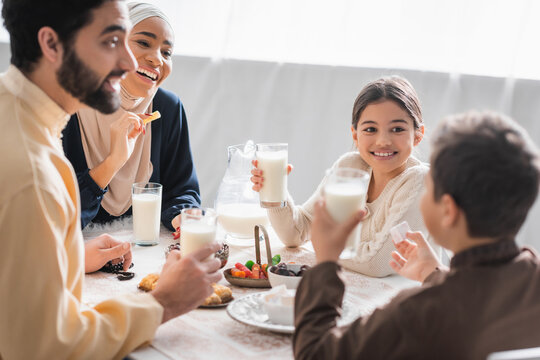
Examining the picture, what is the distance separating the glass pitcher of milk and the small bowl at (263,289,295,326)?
2.27ft

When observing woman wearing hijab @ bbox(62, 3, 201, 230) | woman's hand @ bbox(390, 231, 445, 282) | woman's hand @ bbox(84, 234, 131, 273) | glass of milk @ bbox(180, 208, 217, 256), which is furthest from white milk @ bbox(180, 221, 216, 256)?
woman wearing hijab @ bbox(62, 3, 201, 230)

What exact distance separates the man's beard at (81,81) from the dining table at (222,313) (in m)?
0.48

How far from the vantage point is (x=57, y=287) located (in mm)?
1188

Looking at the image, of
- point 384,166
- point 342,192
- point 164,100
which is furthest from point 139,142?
point 342,192

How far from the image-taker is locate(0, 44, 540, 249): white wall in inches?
125

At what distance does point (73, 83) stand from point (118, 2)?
0.21 meters

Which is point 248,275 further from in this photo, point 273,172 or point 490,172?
point 490,172

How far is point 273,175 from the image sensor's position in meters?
1.92

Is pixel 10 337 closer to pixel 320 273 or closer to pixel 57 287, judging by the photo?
pixel 57 287

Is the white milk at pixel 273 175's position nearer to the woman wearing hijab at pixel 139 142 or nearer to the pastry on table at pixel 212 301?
the woman wearing hijab at pixel 139 142

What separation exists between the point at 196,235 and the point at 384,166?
2.69ft

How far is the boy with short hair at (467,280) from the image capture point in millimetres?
1042

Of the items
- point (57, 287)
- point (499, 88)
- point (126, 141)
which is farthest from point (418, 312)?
point (499, 88)

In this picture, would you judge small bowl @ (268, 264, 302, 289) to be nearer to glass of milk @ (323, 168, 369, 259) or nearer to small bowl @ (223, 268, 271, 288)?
small bowl @ (223, 268, 271, 288)
